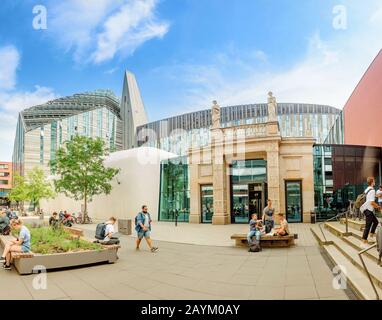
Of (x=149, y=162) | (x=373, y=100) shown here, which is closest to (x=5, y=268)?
(x=149, y=162)

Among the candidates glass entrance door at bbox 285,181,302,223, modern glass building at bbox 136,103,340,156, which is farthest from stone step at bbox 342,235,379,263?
modern glass building at bbox 136,103,340,156

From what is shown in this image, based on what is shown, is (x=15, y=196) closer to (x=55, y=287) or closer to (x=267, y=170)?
(x=267, y=170)

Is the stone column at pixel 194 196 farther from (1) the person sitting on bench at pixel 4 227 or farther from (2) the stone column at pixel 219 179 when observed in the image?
(1) the person sitting on bench at pixel 4 227

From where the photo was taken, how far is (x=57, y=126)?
324 feet

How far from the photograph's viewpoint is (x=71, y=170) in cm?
2867

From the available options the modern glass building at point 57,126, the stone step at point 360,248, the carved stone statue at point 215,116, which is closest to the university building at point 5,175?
the modern glass building at point 57,126

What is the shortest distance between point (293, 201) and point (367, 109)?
40.4ft

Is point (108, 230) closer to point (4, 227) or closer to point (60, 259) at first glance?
point (60, 259)

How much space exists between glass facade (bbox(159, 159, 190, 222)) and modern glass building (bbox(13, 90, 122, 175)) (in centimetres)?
5836

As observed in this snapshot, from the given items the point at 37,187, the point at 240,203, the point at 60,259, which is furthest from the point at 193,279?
the point at 37,187

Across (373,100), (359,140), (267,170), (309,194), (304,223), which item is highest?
(373,100)

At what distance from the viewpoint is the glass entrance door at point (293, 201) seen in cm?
2311

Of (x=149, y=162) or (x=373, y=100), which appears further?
(x=149, y=162)
